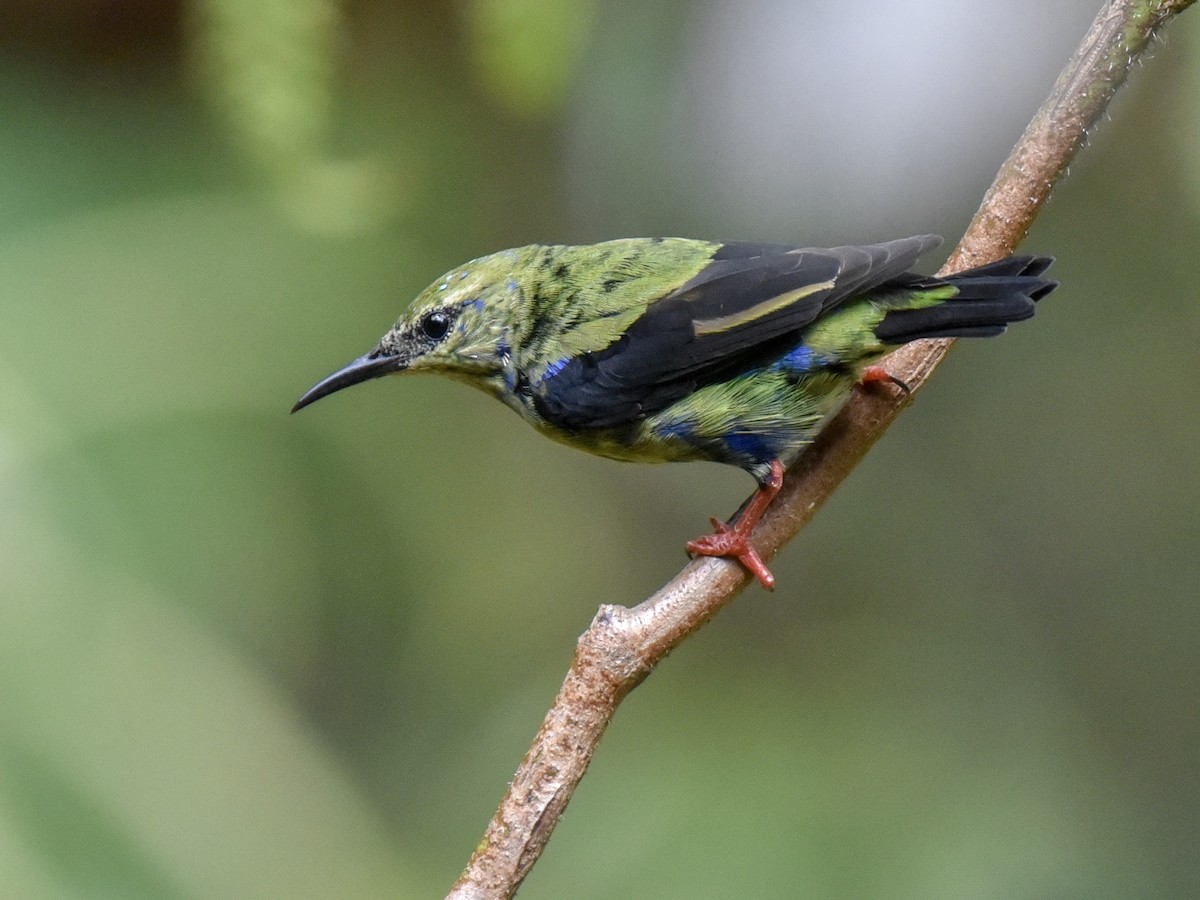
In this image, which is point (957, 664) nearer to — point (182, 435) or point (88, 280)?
point (182, 435)

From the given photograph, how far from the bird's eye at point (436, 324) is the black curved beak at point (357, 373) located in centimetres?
11

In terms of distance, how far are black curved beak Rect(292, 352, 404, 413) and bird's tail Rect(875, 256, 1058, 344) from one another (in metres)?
1.35

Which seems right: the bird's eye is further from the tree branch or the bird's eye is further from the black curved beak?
the tree branch

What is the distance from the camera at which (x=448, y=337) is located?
10.5ft

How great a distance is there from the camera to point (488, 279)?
10.6 ft

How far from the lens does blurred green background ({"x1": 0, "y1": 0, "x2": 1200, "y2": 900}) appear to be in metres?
3.76

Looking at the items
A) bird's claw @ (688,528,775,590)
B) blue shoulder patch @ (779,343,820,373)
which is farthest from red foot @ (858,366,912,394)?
bird's claw @ (688,528,775,590)

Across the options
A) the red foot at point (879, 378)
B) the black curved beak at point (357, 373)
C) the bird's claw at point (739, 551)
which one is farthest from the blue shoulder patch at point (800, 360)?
the black curved beak at point (357, 373)

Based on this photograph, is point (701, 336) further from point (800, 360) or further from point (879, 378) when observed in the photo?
point (879, 378)

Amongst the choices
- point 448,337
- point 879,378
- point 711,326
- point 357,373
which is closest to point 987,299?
point 879,378

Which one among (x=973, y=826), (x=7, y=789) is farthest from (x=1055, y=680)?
(x=7, y=789)

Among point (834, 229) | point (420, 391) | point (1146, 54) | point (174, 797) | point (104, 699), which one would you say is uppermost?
point (834, 229)

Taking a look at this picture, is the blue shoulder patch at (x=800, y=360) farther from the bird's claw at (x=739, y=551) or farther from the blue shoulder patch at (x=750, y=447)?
the bird's claw at (x=739, y=551)

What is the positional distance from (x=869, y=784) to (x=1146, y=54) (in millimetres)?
2605
